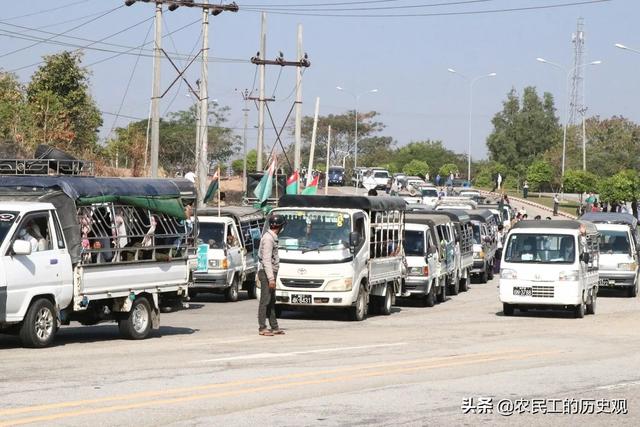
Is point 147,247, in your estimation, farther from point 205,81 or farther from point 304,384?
point 205,81

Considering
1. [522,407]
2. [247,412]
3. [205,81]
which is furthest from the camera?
[205,81]

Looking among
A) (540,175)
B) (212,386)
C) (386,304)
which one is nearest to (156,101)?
(386,304)

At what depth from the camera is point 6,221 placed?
663 inches

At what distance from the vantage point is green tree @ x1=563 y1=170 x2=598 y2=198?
91.2 meters

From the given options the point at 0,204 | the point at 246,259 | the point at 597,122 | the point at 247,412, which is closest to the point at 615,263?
the point at 246,259

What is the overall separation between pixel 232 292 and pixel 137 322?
1243 centimetres

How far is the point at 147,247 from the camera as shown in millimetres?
19719

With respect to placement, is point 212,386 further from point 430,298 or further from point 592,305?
point 430,298

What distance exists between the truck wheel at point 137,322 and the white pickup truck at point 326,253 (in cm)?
499

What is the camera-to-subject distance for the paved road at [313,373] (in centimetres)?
1127

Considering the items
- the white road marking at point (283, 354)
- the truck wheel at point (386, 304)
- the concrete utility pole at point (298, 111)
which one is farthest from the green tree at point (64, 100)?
the white road marking at point (283, 354)

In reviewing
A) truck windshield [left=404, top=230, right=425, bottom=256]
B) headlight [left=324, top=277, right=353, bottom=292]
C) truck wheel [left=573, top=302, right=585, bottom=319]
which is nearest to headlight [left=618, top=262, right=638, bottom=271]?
truck windshield [left=404, top=230, right=425, bottom=256]

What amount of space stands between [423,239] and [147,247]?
42.2 ft

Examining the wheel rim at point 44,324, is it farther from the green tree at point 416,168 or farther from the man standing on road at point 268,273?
the green tree at point 416,168
